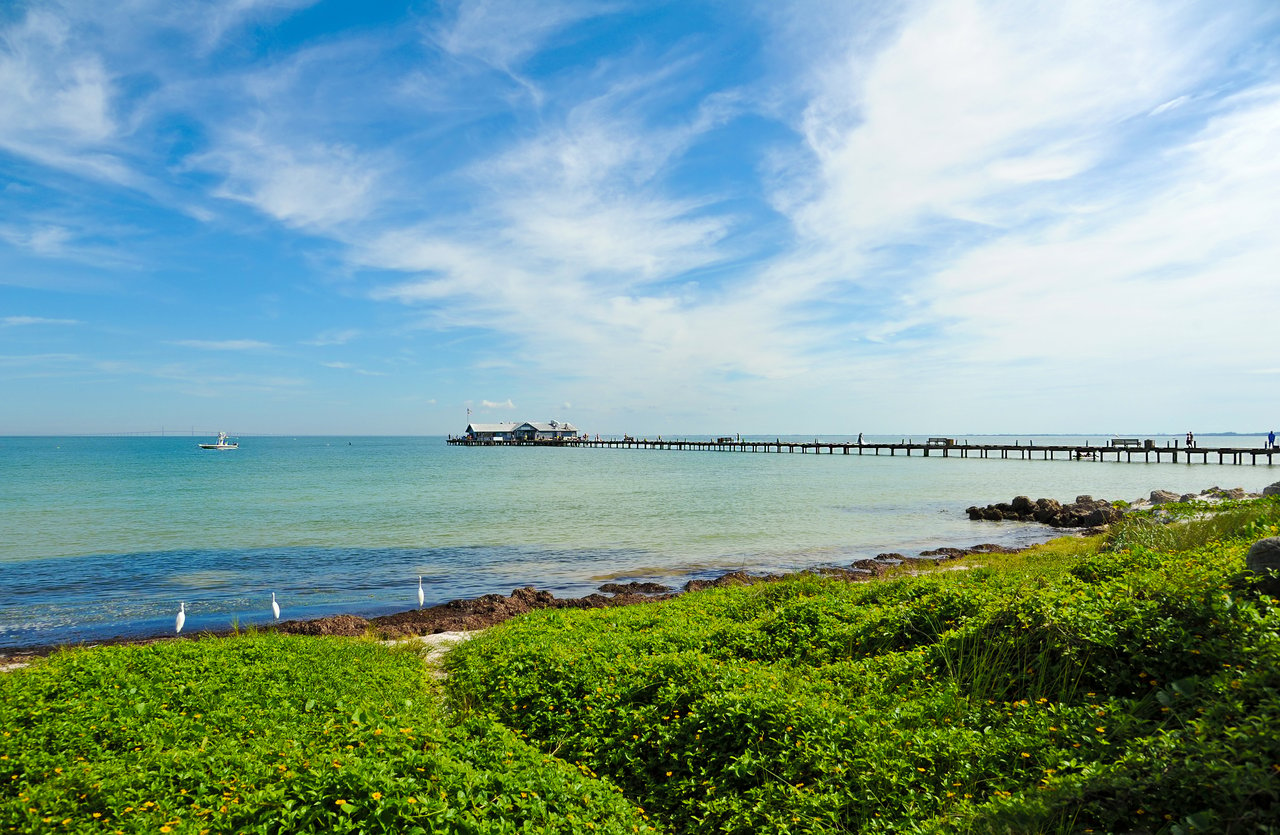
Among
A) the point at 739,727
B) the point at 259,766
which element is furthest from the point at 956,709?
the point at 259,766

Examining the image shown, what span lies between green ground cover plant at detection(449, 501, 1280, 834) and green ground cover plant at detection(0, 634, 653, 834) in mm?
1081

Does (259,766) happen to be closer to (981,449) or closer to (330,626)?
(330,626)

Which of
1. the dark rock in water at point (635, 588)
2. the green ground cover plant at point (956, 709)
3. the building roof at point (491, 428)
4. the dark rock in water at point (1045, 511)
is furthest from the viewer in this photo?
the building roof at point (491, 428)

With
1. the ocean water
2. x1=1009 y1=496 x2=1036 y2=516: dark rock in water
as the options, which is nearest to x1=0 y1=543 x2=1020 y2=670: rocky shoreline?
the ocean water

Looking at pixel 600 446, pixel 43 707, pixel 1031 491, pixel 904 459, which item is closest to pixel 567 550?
pixel 43 707

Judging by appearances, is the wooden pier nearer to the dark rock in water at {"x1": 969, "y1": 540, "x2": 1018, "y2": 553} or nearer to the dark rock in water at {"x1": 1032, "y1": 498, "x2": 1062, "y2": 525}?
the dark rock in water at {"x1": 1032, "y1": 498, "x2": 1062, "y2": 525}

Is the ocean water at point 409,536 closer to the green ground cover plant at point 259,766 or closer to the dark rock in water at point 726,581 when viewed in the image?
the dark rock in water at point 726,581

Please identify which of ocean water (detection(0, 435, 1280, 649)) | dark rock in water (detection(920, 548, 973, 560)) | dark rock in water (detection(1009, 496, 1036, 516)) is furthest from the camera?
dark rock in water (detection(1009, 496, 1036, 516))

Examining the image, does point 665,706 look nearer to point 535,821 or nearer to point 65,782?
point 535,821

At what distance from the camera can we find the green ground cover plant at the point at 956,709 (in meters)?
4.50

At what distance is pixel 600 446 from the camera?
163375mm

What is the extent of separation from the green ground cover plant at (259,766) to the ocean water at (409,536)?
10063 millimetres

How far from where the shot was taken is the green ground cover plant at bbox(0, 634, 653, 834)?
4301 millimetres

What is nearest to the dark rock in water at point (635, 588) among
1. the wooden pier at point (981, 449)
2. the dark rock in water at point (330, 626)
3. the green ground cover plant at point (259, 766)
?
the dark rock in water at point (330, 626)
